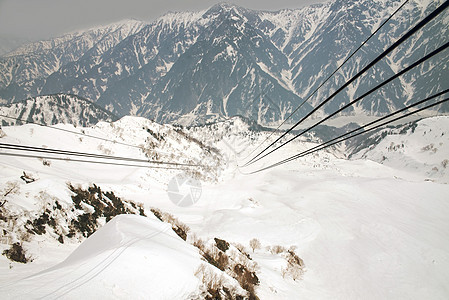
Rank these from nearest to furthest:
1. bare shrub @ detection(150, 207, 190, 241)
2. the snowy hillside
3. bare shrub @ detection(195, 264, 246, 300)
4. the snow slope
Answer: the snow slope
the snowy hillside
bare shrub @ detection(195, 264, 246, 300)
bare shrub @ detection(150, 207, 190, 241)

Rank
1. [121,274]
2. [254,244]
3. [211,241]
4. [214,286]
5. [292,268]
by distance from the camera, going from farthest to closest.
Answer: [254,244], [292,268], [211,241], [214,286], [121,274]

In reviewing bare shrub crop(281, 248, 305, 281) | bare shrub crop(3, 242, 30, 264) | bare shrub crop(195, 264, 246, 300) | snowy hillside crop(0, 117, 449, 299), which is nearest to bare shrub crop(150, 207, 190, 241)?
snowy hillside crop(0, 117, 449, 299)

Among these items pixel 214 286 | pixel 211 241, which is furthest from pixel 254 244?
pixel 214 286

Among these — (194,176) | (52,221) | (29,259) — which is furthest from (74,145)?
(29,259)

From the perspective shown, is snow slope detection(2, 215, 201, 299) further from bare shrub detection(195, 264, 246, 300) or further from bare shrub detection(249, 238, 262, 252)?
bare shrub detection(249, 238, 262, 252)

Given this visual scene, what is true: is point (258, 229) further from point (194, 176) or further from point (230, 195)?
point (194, 176)

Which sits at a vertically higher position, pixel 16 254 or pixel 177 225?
pixel 177 225

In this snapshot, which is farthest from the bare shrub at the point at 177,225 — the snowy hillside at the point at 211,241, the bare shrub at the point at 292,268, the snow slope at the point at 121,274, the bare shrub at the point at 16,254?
the bare shrub at the point at 16,254

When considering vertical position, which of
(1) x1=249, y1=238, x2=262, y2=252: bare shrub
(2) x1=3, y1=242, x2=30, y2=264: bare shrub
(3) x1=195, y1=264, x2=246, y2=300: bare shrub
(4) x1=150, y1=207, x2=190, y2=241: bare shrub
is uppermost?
(4) x1=150, y1=207, x2=190, y2=241: bare shrub

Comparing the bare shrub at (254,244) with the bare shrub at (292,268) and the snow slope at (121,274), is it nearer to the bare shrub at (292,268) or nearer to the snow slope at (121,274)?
the bare shrub at (292,268)

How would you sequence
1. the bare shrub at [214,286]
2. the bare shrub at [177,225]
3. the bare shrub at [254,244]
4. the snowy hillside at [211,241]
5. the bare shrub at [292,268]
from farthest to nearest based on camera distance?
the bare shrub at [254,244], the bare shrub at [177,225], the bare shrub at [292,268], the bare shrub at [214,286], the snowy hillside at [211,241]

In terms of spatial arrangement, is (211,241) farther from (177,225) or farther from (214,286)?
(214,286)
